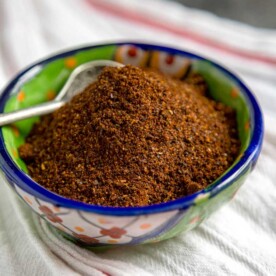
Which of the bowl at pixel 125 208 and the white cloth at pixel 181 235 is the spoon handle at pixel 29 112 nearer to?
the bowl at pixel 125 208

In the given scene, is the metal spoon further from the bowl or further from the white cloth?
the white cloth

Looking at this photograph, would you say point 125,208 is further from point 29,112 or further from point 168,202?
point 29,112

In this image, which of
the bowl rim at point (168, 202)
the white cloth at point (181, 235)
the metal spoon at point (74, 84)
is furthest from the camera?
the metal spoon at point (74, 84)

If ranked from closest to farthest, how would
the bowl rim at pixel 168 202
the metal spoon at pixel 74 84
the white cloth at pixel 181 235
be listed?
the bowl rim at pixel 168 202 → the white cloth at pixel 181 235 → the metal spoon at pixel 74 84

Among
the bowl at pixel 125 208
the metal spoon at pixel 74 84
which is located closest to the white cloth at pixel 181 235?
the bowl at pixel 125 208

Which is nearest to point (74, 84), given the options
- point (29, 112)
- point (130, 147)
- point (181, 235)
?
point (29, 112)

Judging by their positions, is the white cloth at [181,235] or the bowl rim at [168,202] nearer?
the bowl rim at [168,202]

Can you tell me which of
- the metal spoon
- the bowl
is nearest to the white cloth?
the bowl

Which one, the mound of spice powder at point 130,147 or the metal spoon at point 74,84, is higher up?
the metal spoon at point 74,84
